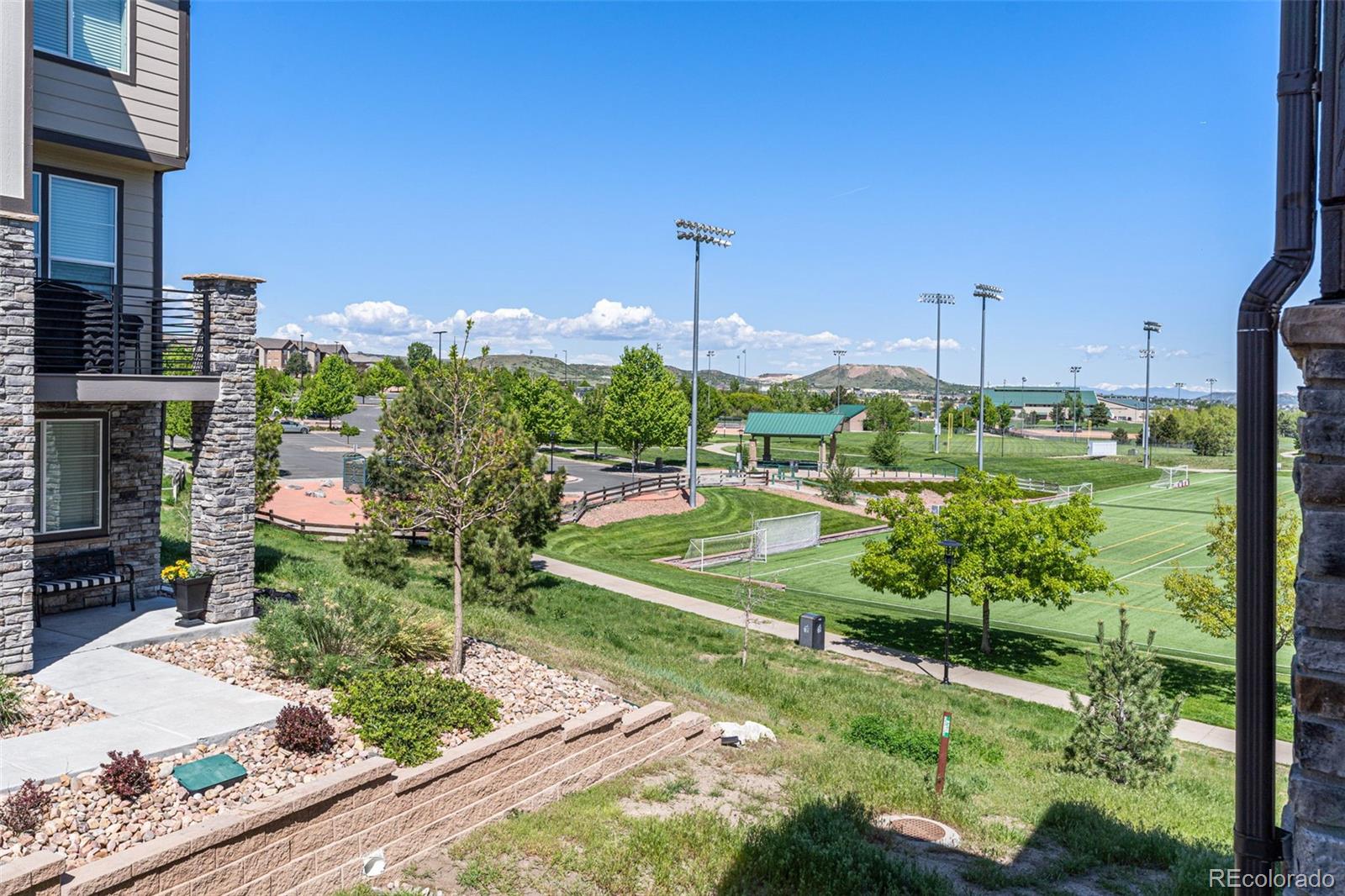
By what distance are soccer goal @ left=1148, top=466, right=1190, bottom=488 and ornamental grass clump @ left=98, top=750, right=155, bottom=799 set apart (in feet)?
231

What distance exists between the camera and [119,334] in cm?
1316

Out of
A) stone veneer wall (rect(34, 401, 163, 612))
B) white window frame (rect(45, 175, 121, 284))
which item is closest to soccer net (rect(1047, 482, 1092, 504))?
stone veneer wall (rect(34, 401, 163, 612))

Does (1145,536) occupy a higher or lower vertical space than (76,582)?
lower

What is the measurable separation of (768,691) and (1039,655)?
37.7 feet

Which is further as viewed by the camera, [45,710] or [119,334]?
[119,334]

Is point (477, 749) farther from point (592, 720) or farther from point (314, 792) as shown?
point (314, 792)

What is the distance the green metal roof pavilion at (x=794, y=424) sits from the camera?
202ft

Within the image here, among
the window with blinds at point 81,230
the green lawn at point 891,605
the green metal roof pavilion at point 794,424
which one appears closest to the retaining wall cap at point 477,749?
the green lawn at point 891,605

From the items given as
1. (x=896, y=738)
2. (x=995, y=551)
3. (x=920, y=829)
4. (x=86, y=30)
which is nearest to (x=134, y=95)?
(x=86, y=30)

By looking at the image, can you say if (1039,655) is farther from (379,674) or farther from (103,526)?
(103,526)

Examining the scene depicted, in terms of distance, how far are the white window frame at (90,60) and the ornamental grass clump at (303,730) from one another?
10114 millimetres

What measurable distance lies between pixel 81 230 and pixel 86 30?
2.81m

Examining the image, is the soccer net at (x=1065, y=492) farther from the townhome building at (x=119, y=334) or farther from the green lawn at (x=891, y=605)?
the townhome building at (x=119, y=334)

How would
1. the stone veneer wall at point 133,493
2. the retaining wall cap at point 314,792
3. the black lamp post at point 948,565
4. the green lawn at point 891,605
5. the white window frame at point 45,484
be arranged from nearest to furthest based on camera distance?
1. the retaining wall cap at point 314,792
2. the white window frame at point 45,484
3. the stone veneer wall at point 133,493
4. the black lamp post at point 948,565
5. the green lawn at point 891,605
